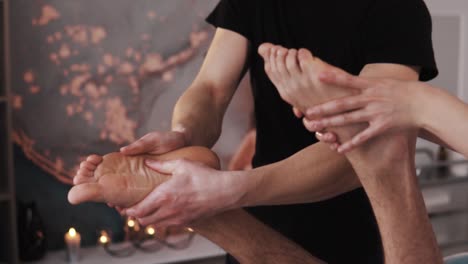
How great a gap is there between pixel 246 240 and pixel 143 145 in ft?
0.94

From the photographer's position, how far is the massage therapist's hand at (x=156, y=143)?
3.75 ft

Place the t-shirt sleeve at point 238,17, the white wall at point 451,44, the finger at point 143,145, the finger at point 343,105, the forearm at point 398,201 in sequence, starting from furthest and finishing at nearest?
the white wall at point 451,44 → the t-shirt sleeve at point 238,17 → the finger at point 143,145 → the forearm at point 398,201 → the finger at point 343,105

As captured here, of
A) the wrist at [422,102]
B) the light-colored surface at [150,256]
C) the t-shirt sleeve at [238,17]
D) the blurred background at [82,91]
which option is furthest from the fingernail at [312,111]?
the light-colored surface at [150,256]

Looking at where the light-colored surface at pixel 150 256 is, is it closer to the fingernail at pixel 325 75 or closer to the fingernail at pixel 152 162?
the fingernail at pixel 152 162

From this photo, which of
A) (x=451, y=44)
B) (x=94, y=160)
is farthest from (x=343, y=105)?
(x=451, y=44)

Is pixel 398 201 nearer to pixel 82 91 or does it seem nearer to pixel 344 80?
pixel 344 80

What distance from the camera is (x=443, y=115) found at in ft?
2.88

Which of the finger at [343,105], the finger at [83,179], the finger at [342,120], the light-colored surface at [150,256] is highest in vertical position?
the finger at [343,105]

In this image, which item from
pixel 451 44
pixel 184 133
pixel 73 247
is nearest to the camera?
pixel 184 133

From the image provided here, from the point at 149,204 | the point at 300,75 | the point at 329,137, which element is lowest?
the point at 149,204

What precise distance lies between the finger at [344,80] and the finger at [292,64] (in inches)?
1.6

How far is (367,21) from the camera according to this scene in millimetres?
1230

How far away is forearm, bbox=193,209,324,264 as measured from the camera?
3.79 feet

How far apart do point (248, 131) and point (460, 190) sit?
4.94 feet
